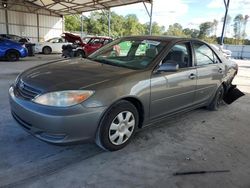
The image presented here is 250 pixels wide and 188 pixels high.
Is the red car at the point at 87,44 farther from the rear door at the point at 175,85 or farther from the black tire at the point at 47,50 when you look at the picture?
the rear door at the point at 175,85

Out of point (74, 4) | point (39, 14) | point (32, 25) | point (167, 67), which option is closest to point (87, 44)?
point (74, 4)

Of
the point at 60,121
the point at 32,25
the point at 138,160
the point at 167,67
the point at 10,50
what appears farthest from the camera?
the point at 32,25

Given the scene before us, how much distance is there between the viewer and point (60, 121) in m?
2.48

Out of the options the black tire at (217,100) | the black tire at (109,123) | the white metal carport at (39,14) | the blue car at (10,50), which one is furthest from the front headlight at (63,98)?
the white metal carport at (39,14)

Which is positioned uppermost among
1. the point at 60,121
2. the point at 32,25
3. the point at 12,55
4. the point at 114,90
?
the point at 32,25

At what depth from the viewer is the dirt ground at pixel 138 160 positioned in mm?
2488

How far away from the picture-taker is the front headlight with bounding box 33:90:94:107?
252 centimetres

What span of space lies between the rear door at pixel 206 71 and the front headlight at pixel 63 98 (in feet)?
7.28

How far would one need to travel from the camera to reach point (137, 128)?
10.8ft

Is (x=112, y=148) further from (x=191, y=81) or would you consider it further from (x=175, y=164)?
(x=191, y=81)

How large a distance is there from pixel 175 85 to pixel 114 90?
1.15 m

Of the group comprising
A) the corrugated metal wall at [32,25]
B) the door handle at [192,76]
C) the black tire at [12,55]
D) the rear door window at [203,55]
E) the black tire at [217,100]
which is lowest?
the black tire at [217,100]

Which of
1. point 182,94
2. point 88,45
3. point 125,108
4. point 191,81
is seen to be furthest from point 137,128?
point 88,45

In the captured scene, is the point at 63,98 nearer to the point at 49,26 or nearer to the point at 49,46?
the point at 49,46
